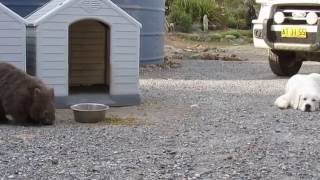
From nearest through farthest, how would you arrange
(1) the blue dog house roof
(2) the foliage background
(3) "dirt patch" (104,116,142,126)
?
(3) "dirt patch" (104,116,142,126)
(1) the blue dog house roof
(2) the foliage background

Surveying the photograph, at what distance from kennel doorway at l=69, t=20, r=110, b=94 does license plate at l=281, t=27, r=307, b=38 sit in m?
3.45

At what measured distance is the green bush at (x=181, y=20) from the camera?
2606 cm

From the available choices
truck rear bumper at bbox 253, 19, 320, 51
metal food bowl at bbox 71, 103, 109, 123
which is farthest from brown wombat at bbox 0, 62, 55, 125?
truck rear bumper at bbox 253, 19, 320, 51

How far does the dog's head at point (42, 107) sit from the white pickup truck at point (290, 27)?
5590 mm

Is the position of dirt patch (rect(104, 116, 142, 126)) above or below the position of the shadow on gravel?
above

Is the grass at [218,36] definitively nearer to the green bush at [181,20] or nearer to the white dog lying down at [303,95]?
the green bush at [181,20]

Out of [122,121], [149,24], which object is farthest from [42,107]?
[149,24]

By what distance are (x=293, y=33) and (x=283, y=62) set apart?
1.31m

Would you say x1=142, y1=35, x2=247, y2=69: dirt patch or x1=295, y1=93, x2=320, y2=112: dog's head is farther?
x1=142, y1=35, x2=247, y2=69: dirt patch

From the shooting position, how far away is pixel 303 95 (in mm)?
7883

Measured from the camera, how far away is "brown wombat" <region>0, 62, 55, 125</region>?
6613mm

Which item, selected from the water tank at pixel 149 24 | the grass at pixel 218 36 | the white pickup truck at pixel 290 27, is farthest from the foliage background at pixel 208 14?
the white pickup truck at pixel 290 27

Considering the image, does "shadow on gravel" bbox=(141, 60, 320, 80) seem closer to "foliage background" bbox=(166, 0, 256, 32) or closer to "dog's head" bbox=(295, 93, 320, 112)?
"dog's head" bbox=(295, 93, 320, 112)

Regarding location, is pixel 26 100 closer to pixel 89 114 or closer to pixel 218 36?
Result: pixel 89 114
